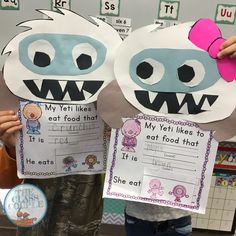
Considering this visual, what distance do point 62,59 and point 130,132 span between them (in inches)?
7.7

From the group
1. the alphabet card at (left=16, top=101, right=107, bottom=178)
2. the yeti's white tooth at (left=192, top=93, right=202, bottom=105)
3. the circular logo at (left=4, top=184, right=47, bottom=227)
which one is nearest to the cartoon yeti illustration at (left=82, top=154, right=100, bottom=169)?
the alphabet card at (left=16, top=101, right=107, bottom=178)

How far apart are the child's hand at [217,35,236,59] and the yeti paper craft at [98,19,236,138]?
0.04 ft

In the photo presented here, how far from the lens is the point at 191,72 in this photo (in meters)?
0.72

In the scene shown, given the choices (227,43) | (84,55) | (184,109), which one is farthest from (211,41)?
(84,55)

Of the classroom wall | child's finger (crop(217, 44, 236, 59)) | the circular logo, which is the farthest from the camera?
the classroom wall

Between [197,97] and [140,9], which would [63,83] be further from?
[140,9]

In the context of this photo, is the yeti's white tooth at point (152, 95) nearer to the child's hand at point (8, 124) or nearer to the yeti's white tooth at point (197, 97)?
the yeti's white tooth at point (197, 97)

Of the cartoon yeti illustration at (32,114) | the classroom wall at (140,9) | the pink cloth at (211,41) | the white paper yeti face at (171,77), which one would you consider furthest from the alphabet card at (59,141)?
the classroom wall at (140,9)

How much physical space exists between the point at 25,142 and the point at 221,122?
1.29 ft

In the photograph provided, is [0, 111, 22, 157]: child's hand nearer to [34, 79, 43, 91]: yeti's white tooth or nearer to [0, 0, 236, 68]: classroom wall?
[34, 79, 43, 91]: yeti's white tooth

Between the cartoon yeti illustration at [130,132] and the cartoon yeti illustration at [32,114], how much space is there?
0.56 feet

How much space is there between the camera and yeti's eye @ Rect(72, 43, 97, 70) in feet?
2.37

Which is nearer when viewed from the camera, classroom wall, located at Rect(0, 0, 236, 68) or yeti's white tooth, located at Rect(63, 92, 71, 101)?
yeti's white tooth, located at Rect(63, 92, 71, 101)

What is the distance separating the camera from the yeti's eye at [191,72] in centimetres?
71
